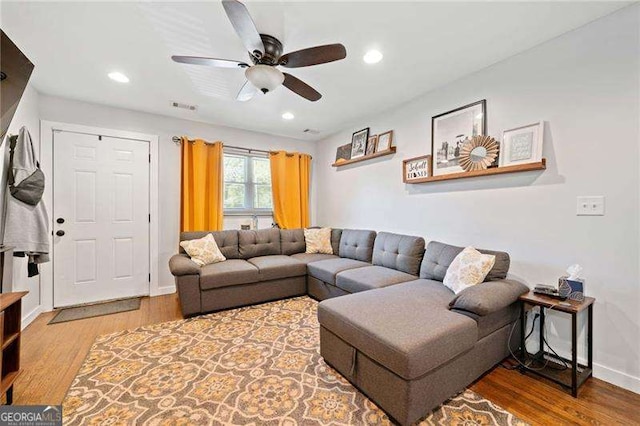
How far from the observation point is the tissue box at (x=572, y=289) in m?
1.81

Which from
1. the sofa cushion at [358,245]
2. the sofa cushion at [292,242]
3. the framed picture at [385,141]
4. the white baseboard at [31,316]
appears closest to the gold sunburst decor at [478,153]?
the framed picture at [385,141]

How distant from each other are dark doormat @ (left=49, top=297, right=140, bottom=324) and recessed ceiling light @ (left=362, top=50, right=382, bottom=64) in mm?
3742

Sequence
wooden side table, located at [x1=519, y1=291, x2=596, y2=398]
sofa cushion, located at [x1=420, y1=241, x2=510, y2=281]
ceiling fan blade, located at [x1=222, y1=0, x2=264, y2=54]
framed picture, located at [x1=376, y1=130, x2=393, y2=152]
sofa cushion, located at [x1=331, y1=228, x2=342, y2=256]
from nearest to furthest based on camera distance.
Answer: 1. ceiling fan blade, located at [x1=222, y1=0, x2=264, y2=54]
2. wooden side table, located at [x1=519, y1=291, x2=596, y2=398]
3. sofa cushion, located at [x1=420, y1=241, x2=510, y2=281]
4. framed picture, located at [x1=376, y1=130, x2=393, y2=152]
5. sofa cushion, located at [x1=331, y1=228, x2=342, y2=256]

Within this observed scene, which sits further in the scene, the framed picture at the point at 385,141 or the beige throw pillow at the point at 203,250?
the framed picture at the point at 385,141

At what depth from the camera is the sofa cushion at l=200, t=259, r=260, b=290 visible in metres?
2.93

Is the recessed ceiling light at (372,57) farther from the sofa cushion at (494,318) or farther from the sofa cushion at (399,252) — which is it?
the sofa cushion at (494,318)

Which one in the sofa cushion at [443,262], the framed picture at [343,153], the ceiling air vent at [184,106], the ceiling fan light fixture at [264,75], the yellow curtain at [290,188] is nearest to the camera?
the ceiling fan light fixture at [264,75]

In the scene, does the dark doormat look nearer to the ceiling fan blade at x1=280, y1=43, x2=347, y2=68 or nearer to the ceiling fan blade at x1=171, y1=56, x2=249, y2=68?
the ceiling fan blade at x1=171, y1=56, x2=249, y2=68

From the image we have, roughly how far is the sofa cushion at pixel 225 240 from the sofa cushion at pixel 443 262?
248cm

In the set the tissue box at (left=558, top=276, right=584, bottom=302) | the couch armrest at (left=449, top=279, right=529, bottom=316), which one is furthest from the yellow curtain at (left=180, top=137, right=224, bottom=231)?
the tissue box at (left=558, top=276, right=584, bottom=302)

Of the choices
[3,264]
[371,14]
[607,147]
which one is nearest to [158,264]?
[3,264]

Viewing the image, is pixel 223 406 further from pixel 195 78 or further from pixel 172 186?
pixel 172 186

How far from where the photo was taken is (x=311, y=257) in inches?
152

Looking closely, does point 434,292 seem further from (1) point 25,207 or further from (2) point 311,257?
(1) point 25,207
